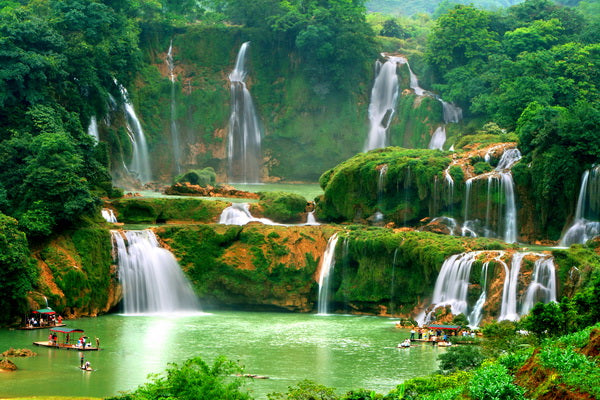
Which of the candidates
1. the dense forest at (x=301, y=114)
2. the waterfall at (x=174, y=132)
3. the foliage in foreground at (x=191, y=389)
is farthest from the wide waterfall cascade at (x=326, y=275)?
the waterfall at (x=174, y=132)

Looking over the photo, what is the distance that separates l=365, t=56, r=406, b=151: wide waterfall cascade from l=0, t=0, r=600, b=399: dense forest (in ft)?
2.21

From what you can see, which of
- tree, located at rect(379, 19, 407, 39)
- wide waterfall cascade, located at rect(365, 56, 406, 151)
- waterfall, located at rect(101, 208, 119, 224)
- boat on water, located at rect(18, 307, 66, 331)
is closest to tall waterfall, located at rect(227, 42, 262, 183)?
wide waterfall cascade, located at rect(365, 56, 406, 151)

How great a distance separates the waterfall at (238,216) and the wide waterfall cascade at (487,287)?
11615 millimetres

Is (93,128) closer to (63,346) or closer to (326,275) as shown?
(326,275)

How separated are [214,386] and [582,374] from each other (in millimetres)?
8059

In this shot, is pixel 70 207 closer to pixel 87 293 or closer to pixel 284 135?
pixel 87 293

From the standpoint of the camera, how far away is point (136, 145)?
212 ft

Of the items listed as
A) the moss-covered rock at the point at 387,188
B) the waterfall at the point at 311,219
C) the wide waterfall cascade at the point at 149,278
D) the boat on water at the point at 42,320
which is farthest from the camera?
the waterfall at the point at 311,219

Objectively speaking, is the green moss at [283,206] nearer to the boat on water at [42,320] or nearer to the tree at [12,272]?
the boat on water at [42,320]

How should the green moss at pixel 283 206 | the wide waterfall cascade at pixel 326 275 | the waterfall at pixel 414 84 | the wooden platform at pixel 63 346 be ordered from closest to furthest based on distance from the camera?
1. the wooden platform at pixel 63 346
2. the wide waterfall cascade at pixel 326 275
3. the green moss at pixel 283 206
4. the waterfall at pixel 414 84

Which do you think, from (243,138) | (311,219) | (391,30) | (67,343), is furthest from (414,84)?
(67,343)

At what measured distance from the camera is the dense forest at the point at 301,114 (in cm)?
3772

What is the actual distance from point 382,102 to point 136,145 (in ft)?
65.6

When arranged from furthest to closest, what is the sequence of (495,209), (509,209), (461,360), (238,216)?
(238,216), (495,209), (509,209), (461,360)
